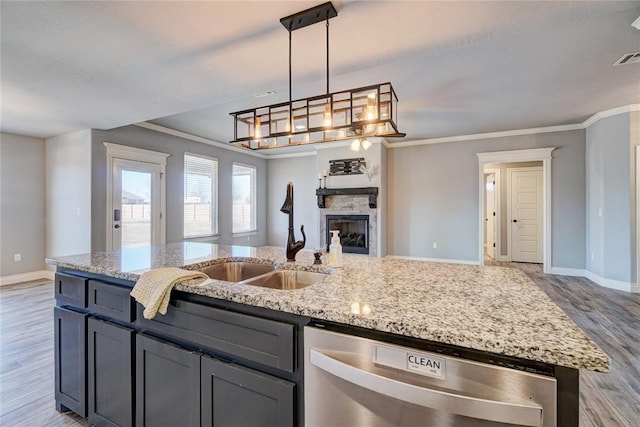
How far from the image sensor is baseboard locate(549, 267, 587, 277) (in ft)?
16.3

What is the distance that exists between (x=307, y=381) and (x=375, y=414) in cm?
24

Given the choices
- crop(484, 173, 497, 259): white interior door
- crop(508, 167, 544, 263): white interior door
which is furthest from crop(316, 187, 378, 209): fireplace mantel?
crop(508, 167, 544, 263): white interior door

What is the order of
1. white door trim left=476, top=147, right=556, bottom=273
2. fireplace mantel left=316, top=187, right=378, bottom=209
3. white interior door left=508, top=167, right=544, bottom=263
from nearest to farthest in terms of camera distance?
1. white door trim left=476, top=147, right=556, bottom=273
2. fireplace mantel left=316, top=187, right=378, bottom=209
3. white interior door left=508, top=167, right=544, bottom=263

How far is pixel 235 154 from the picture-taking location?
264 inches

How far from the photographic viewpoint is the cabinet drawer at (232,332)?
1077 mm

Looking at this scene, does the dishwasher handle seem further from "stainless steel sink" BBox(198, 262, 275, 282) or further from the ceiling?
the ceiling

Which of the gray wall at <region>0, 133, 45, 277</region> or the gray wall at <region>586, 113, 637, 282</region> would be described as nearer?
the gray wall at <region>586, 113, 637, 282</region>

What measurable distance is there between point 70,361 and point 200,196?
4.48 metres

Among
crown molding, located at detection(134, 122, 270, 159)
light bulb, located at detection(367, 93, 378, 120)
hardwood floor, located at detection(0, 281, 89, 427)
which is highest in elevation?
crown molding, located at detection(134, 122, 270, 159)

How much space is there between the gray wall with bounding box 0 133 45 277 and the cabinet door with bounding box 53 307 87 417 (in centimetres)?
433

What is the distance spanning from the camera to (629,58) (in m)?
2.75

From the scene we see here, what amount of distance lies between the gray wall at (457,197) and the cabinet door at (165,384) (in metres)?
5.39

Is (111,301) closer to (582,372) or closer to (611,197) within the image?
(582,372)

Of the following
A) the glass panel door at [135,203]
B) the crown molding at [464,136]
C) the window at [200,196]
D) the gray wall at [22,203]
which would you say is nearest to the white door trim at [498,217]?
the crown molding at [464,136]
